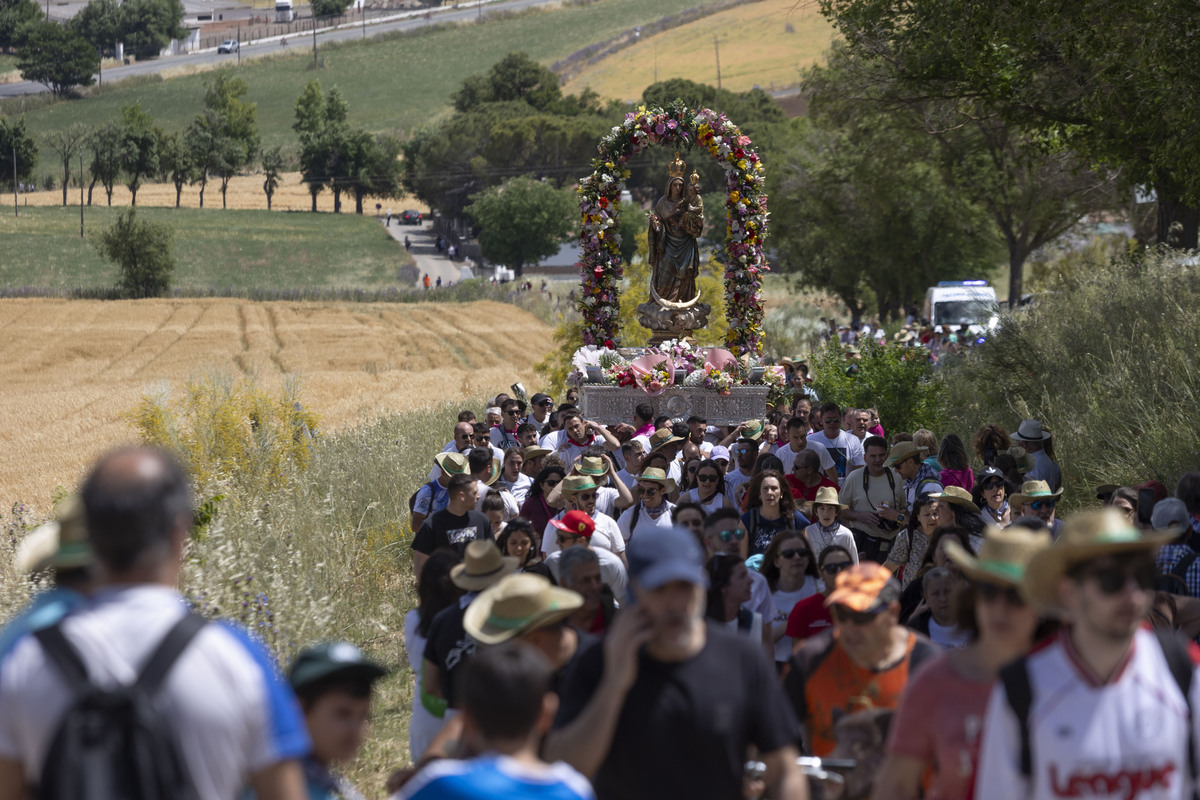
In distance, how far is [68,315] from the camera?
5506 cm

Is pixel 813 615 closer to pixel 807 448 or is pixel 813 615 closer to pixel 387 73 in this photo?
pixel 807 448

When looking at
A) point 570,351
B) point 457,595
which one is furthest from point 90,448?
point 457,595

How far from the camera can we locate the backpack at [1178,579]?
6.92 m

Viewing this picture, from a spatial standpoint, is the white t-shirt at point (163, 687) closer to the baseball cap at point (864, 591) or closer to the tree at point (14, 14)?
the baseball cap at point (864, 591)

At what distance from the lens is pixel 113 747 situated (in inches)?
114

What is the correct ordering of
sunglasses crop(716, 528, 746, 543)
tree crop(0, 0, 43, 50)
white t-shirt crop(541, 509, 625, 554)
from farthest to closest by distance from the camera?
tree crop(0, 0, 43, 50), white t-shirt crop(541, 509, 625, 554), sunglasses crop(716, 528, 746, 543)

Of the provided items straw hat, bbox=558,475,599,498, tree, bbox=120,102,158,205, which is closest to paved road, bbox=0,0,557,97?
tree, bbox=120,102,158,205

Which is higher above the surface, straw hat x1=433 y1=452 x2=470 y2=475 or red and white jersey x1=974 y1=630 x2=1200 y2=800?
red and white jersey x1=974 y1=630 x2=1200 y2=800

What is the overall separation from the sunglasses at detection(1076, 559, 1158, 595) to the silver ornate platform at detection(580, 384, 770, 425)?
46.8 ft

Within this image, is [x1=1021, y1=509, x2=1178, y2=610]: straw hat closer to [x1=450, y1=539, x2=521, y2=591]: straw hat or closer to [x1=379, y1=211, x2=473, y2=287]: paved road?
[x1=450, y1=539, x2=521, y2=591]: straw hat

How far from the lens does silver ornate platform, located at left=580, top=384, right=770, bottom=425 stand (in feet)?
58.5

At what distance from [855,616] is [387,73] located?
155129 millimetres

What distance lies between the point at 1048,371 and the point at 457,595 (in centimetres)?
1226

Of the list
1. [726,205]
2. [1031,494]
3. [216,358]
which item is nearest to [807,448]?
[1031,494]
